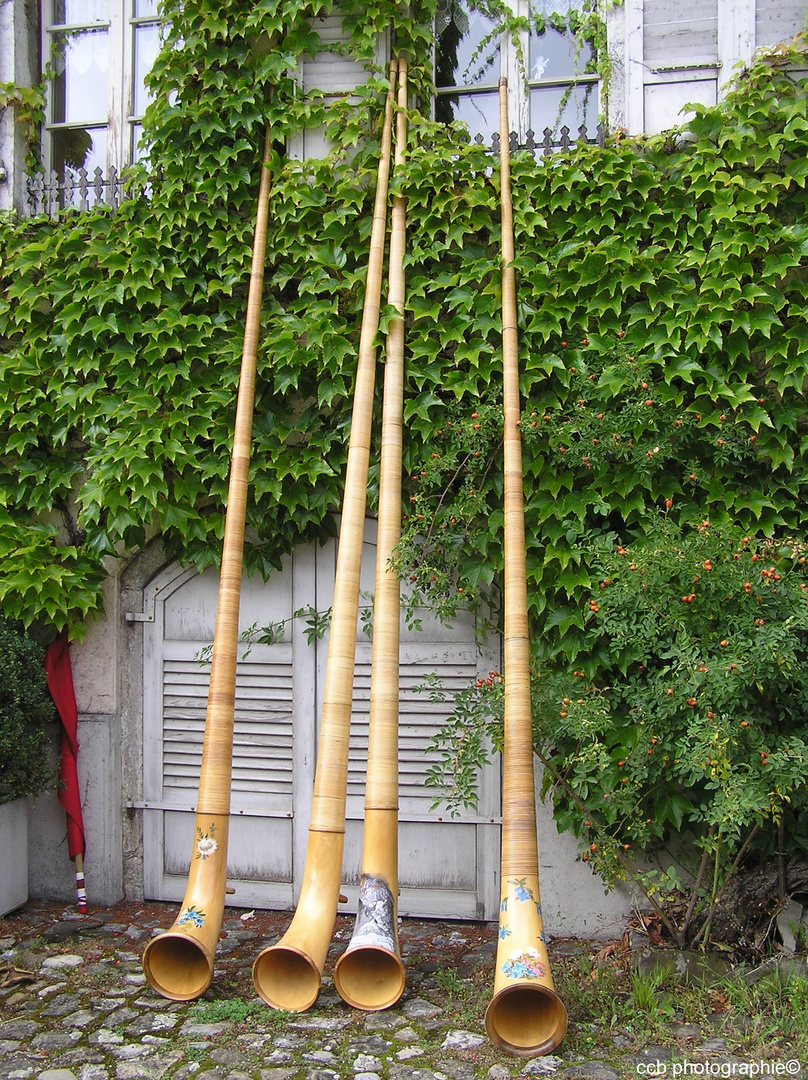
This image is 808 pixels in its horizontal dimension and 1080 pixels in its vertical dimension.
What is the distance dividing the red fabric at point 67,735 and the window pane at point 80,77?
3.15 meters

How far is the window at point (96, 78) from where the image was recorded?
197 inches

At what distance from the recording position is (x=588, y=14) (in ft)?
14.9

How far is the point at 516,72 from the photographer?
4637 mm

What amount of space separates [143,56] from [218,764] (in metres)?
4.12

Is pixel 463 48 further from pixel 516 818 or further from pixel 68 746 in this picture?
pixel 68 746

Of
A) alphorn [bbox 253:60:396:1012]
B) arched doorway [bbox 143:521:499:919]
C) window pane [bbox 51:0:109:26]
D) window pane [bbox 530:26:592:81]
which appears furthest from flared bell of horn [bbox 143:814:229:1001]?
window pane [bbox 51:0:109:26]

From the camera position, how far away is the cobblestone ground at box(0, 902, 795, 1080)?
2.93m

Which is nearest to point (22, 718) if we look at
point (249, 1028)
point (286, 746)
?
point (286, 746)

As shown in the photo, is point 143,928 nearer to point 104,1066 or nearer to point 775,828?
point 104,1066

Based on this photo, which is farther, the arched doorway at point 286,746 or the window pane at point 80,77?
the window pane at point 80,77

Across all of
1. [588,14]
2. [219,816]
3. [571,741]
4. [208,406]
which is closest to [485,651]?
[571,741]

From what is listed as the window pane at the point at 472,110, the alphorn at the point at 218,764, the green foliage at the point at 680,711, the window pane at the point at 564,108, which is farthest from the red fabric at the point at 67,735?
the window pane at the point at 564,108

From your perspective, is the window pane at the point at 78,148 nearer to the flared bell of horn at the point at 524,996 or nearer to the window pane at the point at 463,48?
the window pane at the point at 463,48

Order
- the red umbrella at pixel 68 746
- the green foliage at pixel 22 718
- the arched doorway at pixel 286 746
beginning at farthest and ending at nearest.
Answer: the red umbrella at pixel 68 746, the arched doorway at pixel 286 746, the green foliage at pixel 22 718
